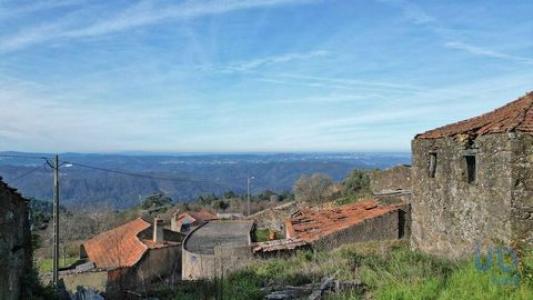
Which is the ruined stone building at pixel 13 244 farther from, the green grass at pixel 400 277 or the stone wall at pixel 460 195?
the stone wall at pixel 460 195

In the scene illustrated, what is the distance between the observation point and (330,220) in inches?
861

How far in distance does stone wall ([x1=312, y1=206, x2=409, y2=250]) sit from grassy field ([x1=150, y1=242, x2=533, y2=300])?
6.05 m

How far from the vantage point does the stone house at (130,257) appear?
2361 centimetres

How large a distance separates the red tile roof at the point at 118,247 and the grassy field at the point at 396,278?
17430 millimetres

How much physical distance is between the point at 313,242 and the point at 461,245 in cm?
644

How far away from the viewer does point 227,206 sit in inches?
2771

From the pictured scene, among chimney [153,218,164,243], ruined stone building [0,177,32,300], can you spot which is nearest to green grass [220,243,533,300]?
ruined stone building [0,177,32,300]

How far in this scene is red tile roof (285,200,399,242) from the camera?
62.1ft

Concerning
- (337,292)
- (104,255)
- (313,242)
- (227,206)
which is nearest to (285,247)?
(313,242)

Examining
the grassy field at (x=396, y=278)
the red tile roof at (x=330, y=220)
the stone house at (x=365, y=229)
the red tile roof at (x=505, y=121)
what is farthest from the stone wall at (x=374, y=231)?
the grassy field at (x=396, y=278)

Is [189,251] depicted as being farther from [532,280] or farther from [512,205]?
[532,280]

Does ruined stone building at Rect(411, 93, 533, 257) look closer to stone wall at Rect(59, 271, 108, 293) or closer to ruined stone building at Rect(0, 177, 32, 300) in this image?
ruined stone building at Rect(0, 177, 32, 300)

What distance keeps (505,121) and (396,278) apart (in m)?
4.82

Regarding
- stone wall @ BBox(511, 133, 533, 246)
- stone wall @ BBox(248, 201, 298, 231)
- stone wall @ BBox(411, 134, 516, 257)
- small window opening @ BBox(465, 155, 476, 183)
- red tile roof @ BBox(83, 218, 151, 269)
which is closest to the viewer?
stone wall @ BBox(511, 133, 533, 246)
